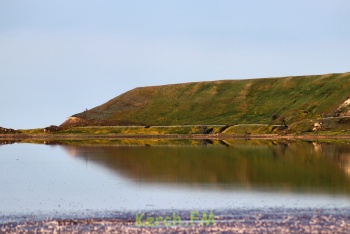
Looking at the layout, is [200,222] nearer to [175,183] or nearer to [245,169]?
[175,183]

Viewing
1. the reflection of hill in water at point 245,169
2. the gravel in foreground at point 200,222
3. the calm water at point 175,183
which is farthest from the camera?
the reflection of hill in water at point 245,169

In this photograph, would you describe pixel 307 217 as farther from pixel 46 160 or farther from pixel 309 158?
pixel 46 160

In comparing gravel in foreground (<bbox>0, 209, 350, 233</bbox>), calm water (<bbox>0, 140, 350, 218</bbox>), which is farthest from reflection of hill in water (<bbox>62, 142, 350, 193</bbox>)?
gravel in foreground (<bbox>0, 209, 350, 233</bbox>)

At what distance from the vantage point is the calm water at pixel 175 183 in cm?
4972

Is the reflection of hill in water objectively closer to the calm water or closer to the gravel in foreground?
the calm water

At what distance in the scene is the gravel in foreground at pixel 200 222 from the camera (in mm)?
38500

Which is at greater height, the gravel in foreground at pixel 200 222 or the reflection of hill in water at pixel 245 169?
the reflection of hill in water at pixel 245 169

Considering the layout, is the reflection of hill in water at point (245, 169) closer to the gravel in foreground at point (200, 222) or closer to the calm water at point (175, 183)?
the calm water at point (175, 183)

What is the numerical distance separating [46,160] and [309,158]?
37143 millimetres

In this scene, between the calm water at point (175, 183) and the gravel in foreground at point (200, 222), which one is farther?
the calm water at point (175, 183)

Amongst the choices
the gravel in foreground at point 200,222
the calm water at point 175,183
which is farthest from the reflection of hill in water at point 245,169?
the gravel in foreground at point 200,222

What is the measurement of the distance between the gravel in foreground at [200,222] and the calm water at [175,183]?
2882 millimetres

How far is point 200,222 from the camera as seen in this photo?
135 ft

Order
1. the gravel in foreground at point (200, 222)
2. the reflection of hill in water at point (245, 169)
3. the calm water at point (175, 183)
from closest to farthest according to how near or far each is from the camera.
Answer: the gravel in foreground at point (200, 222) → the calm water at point (175, 183) → the reflection of hill in water at point (245, 169)
